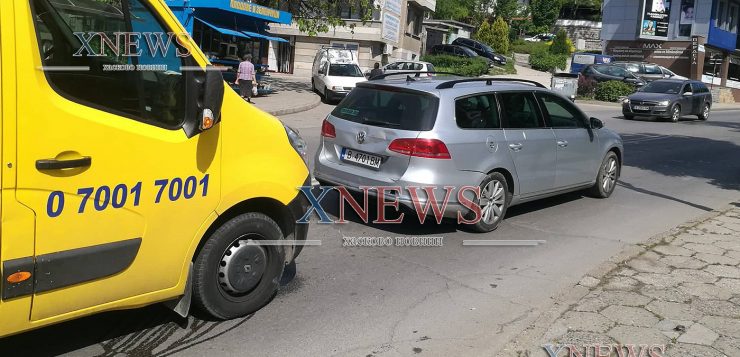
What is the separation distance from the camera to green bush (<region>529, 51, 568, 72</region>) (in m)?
48.3

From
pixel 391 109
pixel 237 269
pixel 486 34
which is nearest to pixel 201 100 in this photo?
pixel 237 269

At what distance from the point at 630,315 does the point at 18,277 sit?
3.89 meters

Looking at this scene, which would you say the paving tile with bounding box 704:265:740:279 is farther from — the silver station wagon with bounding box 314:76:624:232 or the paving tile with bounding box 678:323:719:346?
the silver station wagon with bounding box 314:76:624:232

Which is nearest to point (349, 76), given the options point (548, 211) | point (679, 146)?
point (679, 146)

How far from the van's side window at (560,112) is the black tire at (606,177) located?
0.91 metres

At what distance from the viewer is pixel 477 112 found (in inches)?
257

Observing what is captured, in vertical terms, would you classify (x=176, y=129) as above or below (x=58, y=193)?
above

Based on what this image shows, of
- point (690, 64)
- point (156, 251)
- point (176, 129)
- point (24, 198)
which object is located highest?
point (690, 64)

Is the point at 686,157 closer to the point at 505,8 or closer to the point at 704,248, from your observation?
the point at 704,248

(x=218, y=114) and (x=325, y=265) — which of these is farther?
(x=325, y=265)

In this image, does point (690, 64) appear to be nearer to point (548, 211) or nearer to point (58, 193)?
point (548, 211)

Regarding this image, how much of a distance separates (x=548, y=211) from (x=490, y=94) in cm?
202

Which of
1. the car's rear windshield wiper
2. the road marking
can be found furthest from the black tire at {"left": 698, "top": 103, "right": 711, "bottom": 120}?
the car's rear windshield wiper

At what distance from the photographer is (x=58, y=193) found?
3029 millimetres
